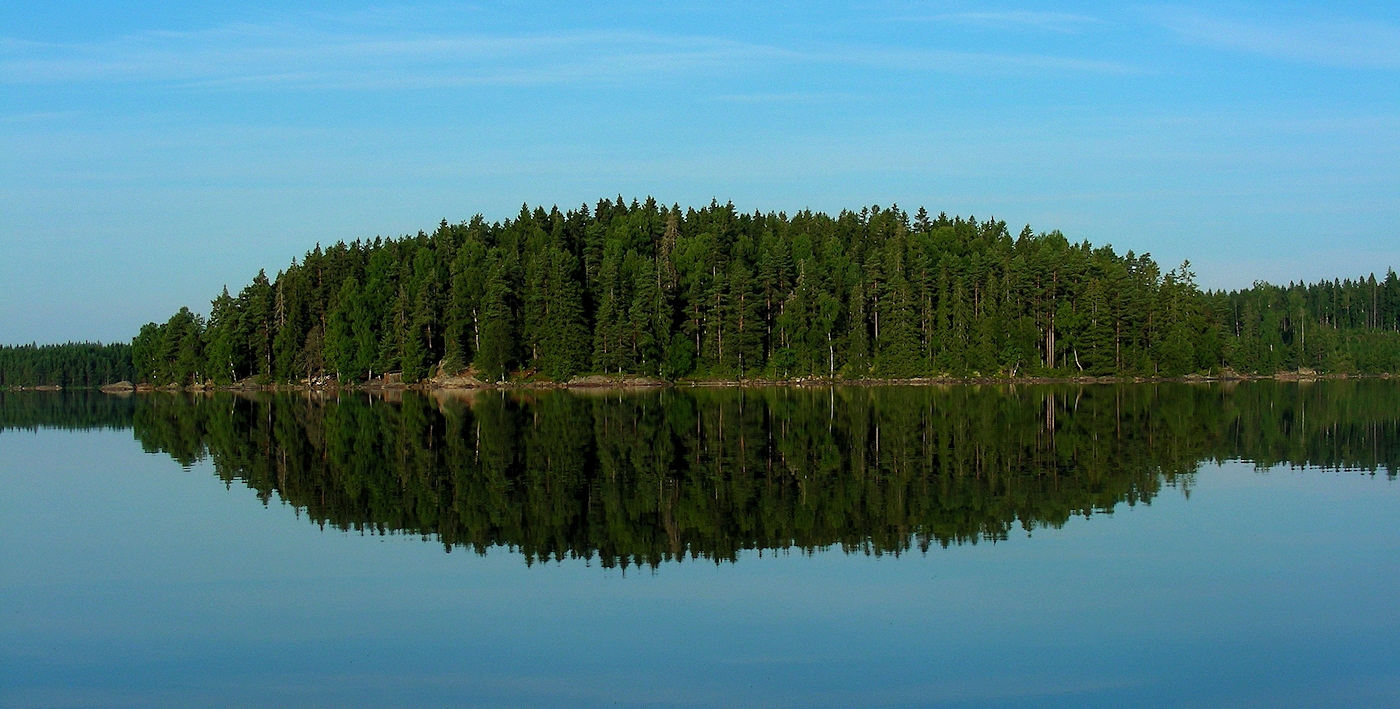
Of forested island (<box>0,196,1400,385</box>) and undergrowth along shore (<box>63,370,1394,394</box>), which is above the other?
forested island (<box>0,196,1400,385</box>)

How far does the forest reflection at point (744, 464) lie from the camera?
25.5 metres

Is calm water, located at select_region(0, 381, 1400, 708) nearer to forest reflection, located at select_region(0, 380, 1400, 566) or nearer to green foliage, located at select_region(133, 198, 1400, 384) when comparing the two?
forest reflection, located at select_region(0, 380, 1400, 566)

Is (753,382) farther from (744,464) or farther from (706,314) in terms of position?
(744,464)

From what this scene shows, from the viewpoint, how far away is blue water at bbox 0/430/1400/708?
586 inches

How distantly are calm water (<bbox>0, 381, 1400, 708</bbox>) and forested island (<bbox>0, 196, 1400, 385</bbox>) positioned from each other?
80838 millimetres

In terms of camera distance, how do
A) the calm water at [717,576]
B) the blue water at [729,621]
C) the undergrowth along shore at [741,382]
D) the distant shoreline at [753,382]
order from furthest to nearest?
the undergrowth along shore at [741,382] < the distant shoreline at [753,382] < the calm water at [717,576] < the blue water at [729,621]

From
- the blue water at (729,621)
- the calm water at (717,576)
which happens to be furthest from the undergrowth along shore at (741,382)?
the blue water at (729,621)

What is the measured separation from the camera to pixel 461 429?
55969mm

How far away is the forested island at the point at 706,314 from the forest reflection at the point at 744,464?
169 ft

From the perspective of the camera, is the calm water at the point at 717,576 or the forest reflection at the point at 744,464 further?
the forest reflection at the point at 744,464

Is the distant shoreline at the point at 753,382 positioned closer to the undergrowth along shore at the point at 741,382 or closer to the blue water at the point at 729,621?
the undergrowth along shore at the point at 741,382

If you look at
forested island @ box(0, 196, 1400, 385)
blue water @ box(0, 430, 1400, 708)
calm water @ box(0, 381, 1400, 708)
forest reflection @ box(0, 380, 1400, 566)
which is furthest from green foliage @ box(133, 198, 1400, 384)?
blue water @ box(0, 430, 1400, 708)

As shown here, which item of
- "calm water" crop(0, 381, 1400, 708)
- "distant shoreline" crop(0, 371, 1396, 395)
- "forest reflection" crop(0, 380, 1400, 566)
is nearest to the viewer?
"calm water" crop(0, 381, 1400, 708)

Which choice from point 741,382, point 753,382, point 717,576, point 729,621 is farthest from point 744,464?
point 741,382
